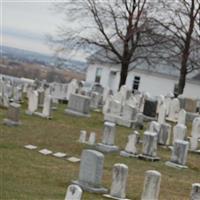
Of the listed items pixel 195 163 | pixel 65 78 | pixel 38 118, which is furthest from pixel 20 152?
pixel 65 78

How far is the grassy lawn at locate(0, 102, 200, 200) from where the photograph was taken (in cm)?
993

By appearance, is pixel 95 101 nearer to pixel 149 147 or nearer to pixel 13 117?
pixel 13 117

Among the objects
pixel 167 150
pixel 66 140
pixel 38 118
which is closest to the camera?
pixel 66 140

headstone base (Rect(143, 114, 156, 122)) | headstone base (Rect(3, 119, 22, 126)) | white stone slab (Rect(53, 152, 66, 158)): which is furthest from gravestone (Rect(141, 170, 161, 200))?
headstone base (Rect(143, 114, 156, 122))

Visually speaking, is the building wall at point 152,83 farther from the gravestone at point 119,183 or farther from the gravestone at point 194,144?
the gravestone at point 119,183

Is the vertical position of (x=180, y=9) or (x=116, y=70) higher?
(x=180, y=9)

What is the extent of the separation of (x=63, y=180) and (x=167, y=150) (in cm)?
674

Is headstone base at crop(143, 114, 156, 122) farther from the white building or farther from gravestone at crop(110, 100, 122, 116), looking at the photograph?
the white building

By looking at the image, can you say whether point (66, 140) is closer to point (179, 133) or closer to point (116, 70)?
point (179, 133)

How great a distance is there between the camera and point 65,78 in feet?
130

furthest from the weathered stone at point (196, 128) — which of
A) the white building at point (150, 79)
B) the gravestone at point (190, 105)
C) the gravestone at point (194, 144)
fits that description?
the white building at point (150, 79)

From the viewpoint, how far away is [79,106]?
901 inches

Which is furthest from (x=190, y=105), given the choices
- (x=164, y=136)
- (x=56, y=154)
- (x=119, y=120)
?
(x=56, y=154)

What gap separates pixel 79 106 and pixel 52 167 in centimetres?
1086
